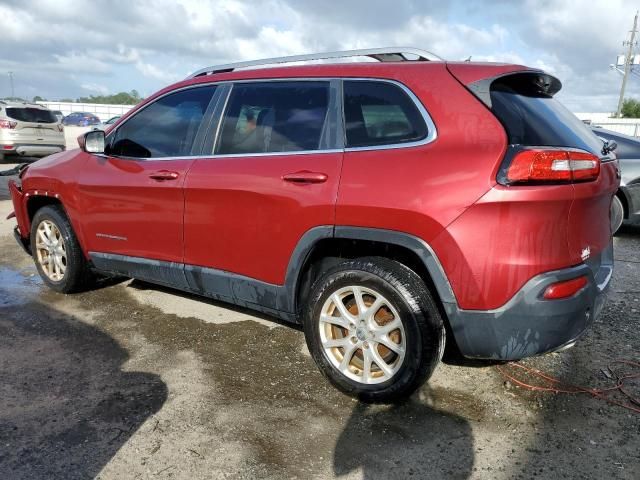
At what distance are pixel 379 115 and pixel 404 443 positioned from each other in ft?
5.42

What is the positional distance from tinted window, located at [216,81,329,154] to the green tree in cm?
6550

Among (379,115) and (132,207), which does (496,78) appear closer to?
(379,115)

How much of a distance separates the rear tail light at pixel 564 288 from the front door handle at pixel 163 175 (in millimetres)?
2364

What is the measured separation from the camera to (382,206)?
264cm

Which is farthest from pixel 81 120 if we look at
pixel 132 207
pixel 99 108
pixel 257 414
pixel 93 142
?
pixel 257 414

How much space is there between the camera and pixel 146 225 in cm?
380

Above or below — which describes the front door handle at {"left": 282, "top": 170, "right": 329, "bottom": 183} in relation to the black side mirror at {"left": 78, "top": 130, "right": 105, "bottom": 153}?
below

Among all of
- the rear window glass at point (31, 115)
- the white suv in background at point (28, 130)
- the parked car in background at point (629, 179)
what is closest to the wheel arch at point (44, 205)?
the parked car in background at point (629, 179)

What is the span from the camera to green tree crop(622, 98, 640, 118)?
194 ft

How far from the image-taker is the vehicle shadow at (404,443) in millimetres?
2365

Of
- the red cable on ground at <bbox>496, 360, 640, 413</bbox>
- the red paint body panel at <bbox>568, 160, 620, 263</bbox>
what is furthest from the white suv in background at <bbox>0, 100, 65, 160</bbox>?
the red paint body panel at <bbox>568, 160, 620, 263</bbox>

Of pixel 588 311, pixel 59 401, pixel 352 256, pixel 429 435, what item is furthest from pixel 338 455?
pixel 59 401

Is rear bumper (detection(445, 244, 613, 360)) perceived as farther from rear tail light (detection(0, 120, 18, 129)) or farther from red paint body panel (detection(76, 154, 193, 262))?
rear tail light (detection(0, 120, 18, 129))

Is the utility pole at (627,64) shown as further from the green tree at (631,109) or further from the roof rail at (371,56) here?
the roof rail at (371,56)
